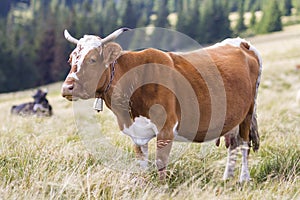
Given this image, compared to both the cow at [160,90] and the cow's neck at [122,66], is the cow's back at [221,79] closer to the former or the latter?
the cow at [160,90]

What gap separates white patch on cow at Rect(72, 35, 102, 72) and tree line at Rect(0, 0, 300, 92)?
56.6 meters

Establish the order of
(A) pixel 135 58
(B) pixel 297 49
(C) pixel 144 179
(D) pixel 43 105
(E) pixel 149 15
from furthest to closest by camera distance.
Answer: (E) pixel 149 15 → (B) pixel 297 49 → (D) pixel 43 105 → (A) pixel 135 58 → (C) pixel 144 179

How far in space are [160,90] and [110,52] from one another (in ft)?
2.05

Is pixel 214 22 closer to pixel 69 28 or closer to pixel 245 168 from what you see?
pixel 69 28

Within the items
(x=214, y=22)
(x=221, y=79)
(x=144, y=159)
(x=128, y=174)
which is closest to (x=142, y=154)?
(x=144, y=159)

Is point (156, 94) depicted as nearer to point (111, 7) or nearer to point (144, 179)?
point (144, 179)

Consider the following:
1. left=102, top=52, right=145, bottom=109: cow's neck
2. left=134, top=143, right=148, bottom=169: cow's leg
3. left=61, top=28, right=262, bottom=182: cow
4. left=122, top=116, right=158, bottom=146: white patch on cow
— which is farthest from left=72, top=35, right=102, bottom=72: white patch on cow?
left=134, top=143, right=148, bottom=169: cow's leg

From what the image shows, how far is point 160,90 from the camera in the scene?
203 inches

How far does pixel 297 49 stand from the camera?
44406 millimetres

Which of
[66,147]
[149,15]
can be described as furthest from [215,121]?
[149,15]

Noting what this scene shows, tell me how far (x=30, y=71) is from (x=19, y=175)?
57984 mm

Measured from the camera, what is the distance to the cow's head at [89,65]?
4891 mm

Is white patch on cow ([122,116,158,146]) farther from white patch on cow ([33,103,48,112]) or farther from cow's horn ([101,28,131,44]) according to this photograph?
white patch on cow ([33,103,48,112])

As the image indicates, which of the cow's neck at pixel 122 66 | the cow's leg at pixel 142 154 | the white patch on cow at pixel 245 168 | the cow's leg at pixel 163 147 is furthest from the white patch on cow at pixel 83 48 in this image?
the white patch on cow at pixel 245 168
